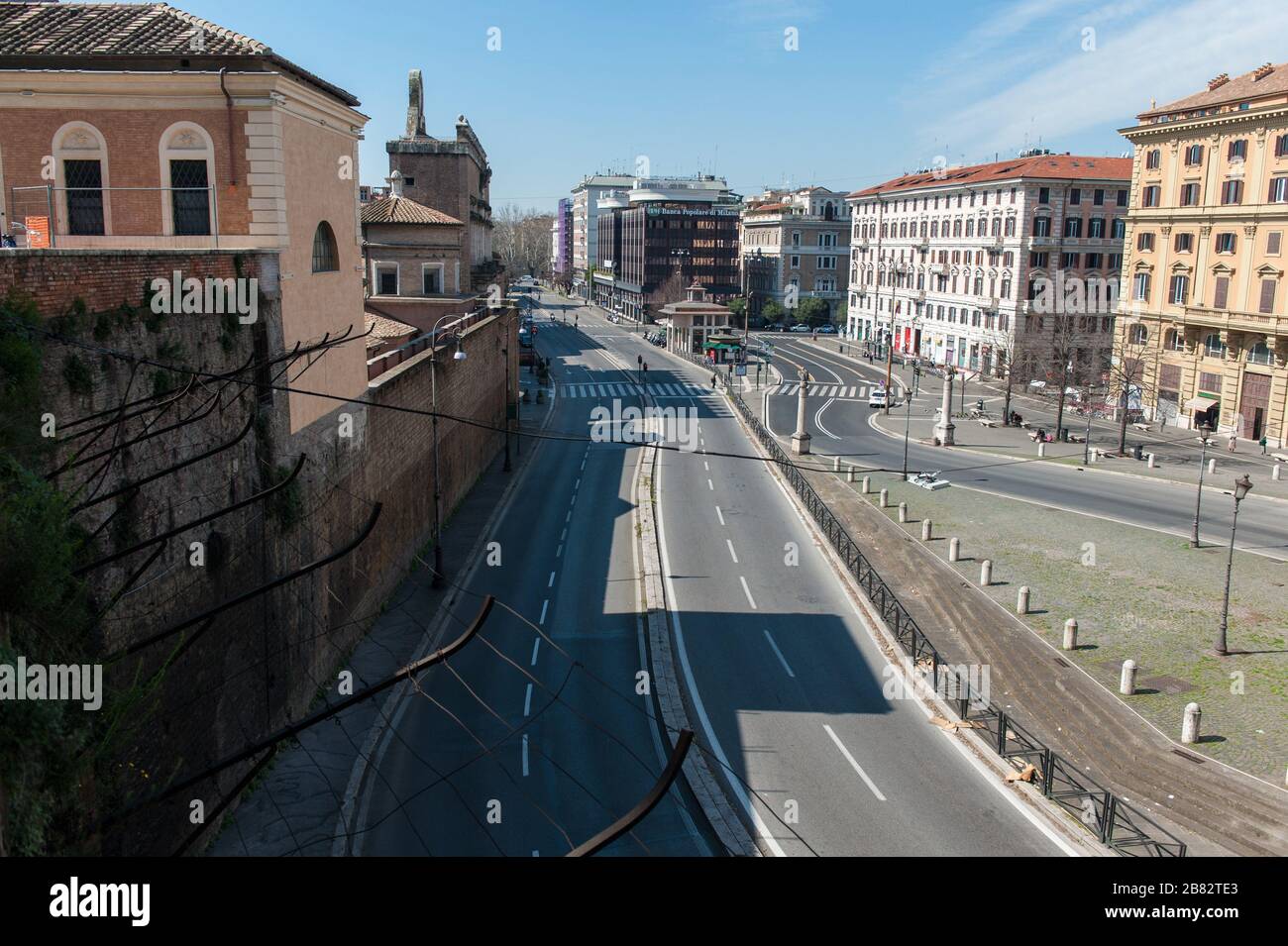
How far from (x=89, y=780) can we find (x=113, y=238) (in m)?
12.9

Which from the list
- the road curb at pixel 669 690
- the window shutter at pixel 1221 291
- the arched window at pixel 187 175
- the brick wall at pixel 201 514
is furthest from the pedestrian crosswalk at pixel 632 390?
the arched window at pixel 187 175

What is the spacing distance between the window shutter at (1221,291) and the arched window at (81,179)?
178 ft

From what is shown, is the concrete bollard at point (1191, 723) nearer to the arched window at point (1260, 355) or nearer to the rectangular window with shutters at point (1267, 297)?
the arched window at point (1260, 355)

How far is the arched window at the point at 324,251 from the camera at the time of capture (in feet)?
68.8

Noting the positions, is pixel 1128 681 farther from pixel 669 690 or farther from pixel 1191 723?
pixel 669 690

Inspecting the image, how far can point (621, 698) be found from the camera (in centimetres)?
2138

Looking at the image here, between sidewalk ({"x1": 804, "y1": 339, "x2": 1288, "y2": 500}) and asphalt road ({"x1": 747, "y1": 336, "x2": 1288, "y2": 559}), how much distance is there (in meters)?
1.35

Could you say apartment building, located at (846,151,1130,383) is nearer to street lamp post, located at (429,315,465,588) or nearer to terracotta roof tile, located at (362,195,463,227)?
terracotta roof tile, located at (362,195,463,227)

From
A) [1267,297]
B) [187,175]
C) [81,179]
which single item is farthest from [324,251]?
[1267,297]

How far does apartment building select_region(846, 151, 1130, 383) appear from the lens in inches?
2879

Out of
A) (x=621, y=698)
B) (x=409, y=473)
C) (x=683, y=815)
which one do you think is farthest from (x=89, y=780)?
(x=409, y=473)
